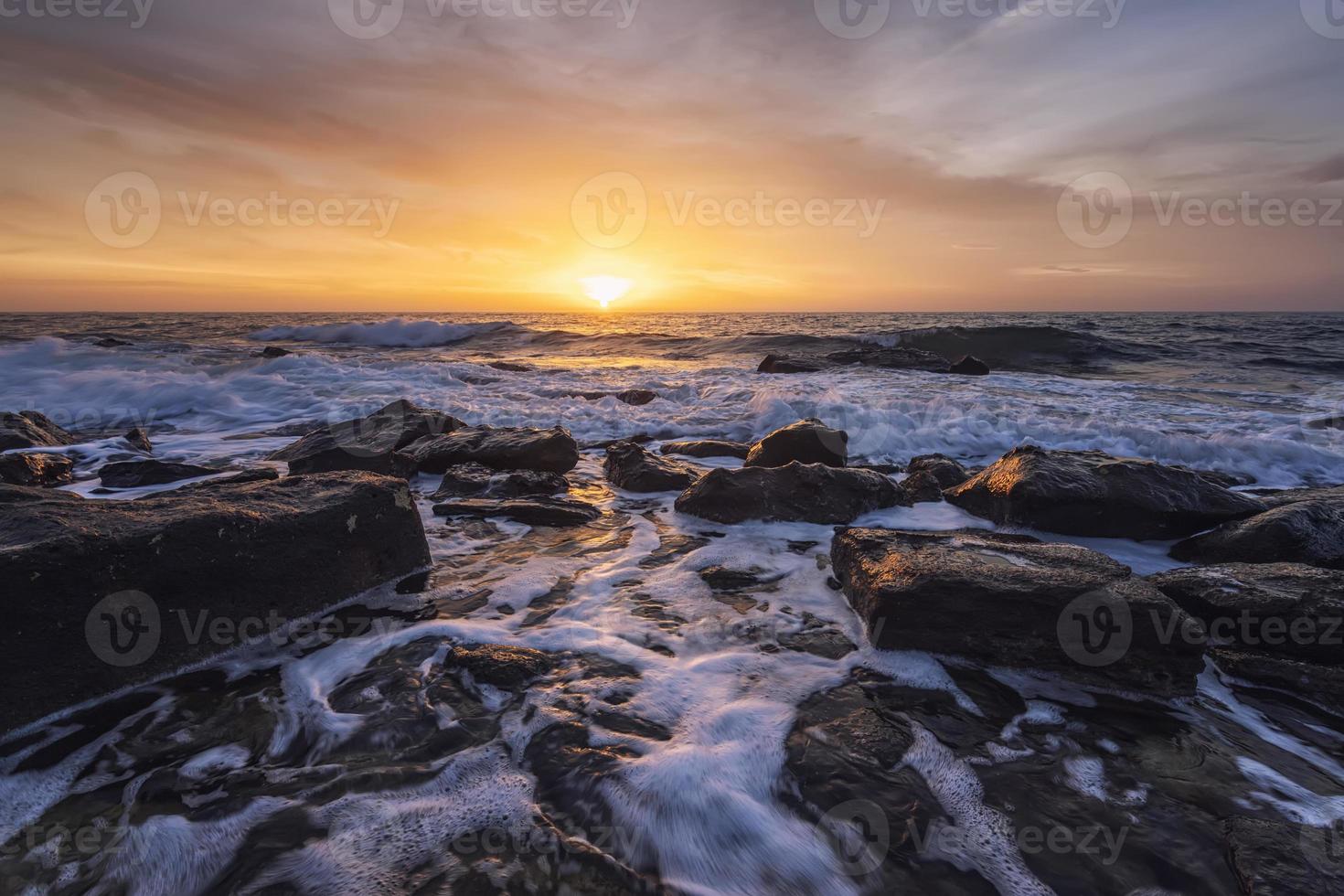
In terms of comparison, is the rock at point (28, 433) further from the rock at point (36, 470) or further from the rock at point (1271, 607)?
the rock at point (1271, 607)

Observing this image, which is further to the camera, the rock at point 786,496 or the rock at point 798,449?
the rock at point 798,449

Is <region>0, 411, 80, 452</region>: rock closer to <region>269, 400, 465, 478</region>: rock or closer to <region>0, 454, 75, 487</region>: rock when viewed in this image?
<region>0, 454, 75, 487</region>: rock

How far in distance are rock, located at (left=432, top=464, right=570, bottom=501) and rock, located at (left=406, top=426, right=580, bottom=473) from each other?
37 centimetres

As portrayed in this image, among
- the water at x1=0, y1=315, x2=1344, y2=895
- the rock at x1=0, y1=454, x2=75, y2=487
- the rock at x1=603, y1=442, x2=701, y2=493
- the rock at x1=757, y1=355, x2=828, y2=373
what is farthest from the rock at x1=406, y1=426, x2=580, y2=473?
the rock at x1=757, y1=355, x2=828, y2=373

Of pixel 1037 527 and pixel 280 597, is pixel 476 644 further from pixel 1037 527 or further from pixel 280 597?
pixel 1037 527

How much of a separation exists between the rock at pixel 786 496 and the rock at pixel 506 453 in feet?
5.68

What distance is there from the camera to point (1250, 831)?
5.86 feet

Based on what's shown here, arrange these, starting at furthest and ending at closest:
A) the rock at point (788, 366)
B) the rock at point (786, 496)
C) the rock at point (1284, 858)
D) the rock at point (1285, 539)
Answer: the rock at point (788, 366), the rock at point (786, 496), the rock at point (1285, 539), the rock at point (1284, 858)

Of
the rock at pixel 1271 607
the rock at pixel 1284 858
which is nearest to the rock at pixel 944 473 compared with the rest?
the rock at pixel 1271 607

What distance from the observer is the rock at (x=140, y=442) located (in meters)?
7.13

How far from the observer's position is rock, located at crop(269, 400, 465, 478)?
220 inches

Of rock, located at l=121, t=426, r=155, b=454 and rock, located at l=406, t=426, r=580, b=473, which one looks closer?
rock, located at l=406, t=426, r=580, b=473

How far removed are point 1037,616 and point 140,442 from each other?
377 inches

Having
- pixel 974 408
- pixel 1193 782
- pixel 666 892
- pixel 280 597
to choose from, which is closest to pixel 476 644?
pixel 280 597
